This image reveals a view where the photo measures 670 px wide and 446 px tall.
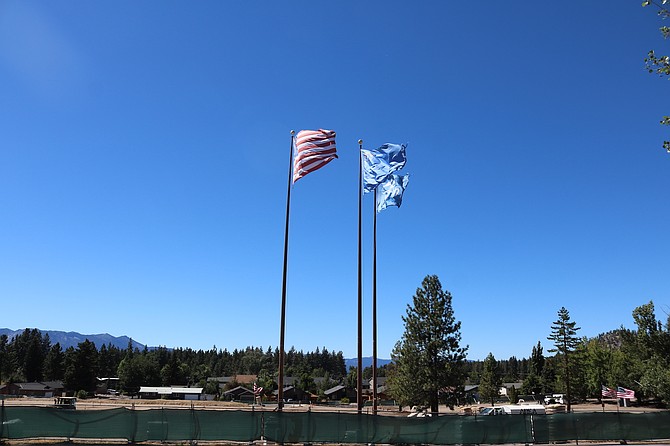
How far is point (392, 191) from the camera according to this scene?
28734 mm

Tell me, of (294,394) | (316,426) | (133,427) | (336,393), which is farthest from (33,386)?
(316,426)

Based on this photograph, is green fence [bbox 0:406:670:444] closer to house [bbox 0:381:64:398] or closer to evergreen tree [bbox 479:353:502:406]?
evergreen tree [bbox 479:353:502:406]

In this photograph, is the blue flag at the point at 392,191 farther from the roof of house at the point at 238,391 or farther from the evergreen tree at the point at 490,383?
the roof of house at the point at 238,391

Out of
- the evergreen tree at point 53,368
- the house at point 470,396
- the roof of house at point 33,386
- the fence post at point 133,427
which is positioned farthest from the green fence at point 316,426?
the evergreen tree at point 53,368

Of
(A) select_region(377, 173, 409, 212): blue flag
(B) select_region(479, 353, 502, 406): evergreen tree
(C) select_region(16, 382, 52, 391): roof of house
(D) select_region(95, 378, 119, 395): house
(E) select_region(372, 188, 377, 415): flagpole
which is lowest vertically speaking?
(D) select_region(95, 378, 119, 395): house

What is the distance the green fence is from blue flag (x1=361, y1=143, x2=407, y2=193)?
39.2 ft

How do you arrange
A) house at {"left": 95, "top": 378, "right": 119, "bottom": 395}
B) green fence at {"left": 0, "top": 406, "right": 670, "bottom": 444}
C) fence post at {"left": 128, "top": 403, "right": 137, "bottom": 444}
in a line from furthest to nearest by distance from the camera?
house at {"left": 95, "top": 378, "right": 119, "bottom": 395}
fence post at {"left": 128, "top": 403, "right": 137, "bottom": 444}
green fence at {"left": 0, "top": 406, "right": 670, "bottom": 444}

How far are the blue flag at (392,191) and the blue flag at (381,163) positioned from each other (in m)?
0.53

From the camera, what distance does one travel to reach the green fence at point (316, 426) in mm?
21109

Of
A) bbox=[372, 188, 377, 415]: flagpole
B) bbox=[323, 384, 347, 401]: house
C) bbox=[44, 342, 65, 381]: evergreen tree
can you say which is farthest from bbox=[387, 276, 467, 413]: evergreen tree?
bbox=[44, 342, 65, 381]: evergreen tree

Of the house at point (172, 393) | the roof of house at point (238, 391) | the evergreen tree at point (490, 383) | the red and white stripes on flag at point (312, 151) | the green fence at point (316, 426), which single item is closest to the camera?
the green fence at point (316, 426)

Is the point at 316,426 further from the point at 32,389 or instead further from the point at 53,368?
the point at 53,368

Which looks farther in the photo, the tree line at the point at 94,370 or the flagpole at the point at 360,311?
the tree line at the point at 94,370

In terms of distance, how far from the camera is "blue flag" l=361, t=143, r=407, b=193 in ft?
92.6
